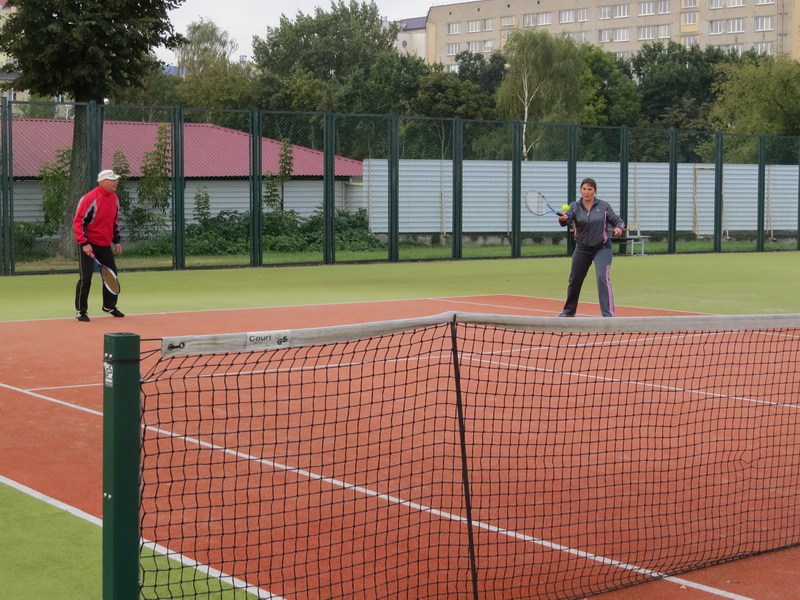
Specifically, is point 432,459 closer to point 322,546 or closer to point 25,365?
point 322,546

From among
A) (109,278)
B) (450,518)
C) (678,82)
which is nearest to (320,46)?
(678,82)

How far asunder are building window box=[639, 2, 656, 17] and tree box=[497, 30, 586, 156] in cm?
4042

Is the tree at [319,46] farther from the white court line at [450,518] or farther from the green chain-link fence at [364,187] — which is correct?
the white court line at [450,518]

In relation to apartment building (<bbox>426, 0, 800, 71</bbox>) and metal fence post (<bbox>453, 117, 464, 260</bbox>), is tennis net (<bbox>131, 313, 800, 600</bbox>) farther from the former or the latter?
apartment building (<bbox>426, 0, 800, 71</bbox>)

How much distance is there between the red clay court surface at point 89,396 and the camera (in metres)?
4.89

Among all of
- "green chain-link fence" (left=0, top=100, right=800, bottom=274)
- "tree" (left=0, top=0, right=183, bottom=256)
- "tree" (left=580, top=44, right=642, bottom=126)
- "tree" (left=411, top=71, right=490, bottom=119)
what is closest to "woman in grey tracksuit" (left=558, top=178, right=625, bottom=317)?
"green chain-link fence" (left=0, top=100, right=800, bottom=274)

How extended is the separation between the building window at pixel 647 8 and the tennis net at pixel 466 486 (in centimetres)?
10071

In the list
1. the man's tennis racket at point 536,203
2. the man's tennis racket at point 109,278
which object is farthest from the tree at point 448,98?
the man's tennis racket at point 109,278

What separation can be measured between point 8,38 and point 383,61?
2113 inches

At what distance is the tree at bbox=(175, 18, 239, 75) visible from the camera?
82.2 metres

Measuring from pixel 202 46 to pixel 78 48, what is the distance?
204ft

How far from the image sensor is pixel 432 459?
677cm

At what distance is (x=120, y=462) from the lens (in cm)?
347

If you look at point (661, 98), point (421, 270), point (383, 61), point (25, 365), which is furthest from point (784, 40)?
point (25, 365)
